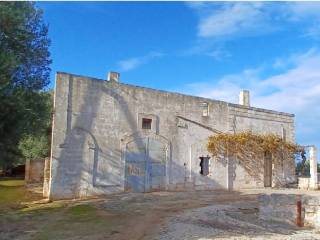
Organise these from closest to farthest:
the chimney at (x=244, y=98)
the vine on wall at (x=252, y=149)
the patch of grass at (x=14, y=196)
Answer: the patch of grass at (x=14, y=196)
the vine on wall at (x=252, y=149)
the chimney at (x=244, y=98)

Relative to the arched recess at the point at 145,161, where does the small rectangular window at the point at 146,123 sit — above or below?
above

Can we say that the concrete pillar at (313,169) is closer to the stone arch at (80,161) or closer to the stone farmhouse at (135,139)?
the stone farmhouse at (135,139)

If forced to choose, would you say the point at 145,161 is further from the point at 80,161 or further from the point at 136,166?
the point at 80,161

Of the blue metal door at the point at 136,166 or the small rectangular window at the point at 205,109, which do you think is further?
the small rectangular window at the point at 205,109

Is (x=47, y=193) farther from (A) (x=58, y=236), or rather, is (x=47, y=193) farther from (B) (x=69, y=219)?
(A) (x=58, y=236)

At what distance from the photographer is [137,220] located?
14.4m

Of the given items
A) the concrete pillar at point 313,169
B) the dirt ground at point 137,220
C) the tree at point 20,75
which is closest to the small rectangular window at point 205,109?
the dirt ground at point 137,220

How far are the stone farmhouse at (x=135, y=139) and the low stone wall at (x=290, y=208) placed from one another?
28.0ft

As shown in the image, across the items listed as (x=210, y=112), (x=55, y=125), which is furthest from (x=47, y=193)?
(x=210, y=112)

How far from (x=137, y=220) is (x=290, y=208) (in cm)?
519

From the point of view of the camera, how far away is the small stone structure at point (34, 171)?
2678 centimetres

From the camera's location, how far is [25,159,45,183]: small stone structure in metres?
26.8

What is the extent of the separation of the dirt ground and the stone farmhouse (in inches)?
55.2

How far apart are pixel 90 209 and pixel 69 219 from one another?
7.16 ft
